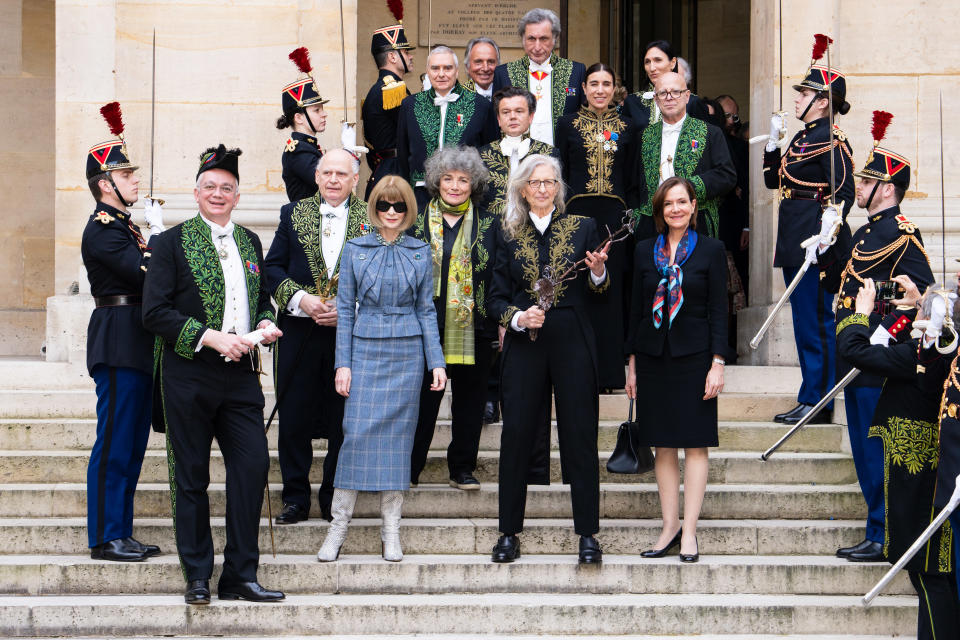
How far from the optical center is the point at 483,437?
7129 millimetres

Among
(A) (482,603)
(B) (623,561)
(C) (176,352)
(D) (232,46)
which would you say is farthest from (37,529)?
(D) (232,46)

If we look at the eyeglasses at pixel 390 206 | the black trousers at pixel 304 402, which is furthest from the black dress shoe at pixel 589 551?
the eyeglasses at pixel 390 206

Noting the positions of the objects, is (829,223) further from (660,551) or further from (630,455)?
(660,551)

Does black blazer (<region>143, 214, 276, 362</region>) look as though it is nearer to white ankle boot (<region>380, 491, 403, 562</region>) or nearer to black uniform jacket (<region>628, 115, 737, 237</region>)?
white ankle boot (<region>380, 491, 403, 562</region>)

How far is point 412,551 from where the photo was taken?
20.4ft

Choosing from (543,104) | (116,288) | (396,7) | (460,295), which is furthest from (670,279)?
(396,7)

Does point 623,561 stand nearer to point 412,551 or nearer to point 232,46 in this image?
point 412,551

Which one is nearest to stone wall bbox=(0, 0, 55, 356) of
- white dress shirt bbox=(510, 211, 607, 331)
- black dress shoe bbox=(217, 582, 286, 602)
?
black dress shoe bbox=(217, 582, 286, 602)

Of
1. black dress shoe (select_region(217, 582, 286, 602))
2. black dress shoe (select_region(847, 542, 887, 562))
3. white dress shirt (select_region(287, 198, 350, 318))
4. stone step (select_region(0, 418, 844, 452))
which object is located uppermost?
white dress shirt (select_region(287, 198, 350, 318))

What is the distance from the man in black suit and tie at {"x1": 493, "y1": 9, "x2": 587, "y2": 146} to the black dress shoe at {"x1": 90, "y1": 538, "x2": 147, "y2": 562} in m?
3.48

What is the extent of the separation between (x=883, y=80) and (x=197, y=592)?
616 cm

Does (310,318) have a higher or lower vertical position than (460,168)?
lower

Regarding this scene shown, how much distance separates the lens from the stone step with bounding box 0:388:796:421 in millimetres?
7512

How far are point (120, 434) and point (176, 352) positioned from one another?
75 cm
